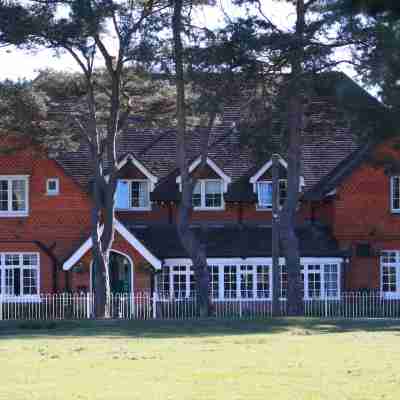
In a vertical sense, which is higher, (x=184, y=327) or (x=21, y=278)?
(x=21, y=278)

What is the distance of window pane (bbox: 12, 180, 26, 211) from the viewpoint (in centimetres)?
4947

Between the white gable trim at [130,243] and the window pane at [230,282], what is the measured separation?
346cm

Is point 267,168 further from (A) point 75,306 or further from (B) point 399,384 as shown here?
(B) point 399,384

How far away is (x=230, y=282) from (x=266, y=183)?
16.7ft

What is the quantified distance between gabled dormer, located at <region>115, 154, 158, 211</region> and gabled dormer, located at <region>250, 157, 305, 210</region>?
180 inches

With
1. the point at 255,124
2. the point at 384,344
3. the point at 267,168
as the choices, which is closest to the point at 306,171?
the point at 267,168

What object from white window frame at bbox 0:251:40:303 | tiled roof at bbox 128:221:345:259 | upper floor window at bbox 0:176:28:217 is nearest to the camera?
white window frame at bbox 0:251:40:303

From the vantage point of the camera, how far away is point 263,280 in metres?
49.7

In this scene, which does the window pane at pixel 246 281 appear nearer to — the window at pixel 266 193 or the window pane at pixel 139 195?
the window at pixel 266 193

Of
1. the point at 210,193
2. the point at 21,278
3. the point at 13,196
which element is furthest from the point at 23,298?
the point at 210,193

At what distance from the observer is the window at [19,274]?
48.4 meters

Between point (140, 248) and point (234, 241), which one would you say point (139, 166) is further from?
point (234, 241)

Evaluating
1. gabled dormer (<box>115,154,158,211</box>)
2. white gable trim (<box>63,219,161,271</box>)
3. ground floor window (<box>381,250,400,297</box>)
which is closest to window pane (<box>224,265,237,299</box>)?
white gable trim (<box>63,219,161,271</box>)

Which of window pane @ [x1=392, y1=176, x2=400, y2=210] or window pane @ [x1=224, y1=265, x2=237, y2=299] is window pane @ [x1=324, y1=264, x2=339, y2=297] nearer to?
window pane @ [x1=392, y1=176, x2=400, y2=210]
